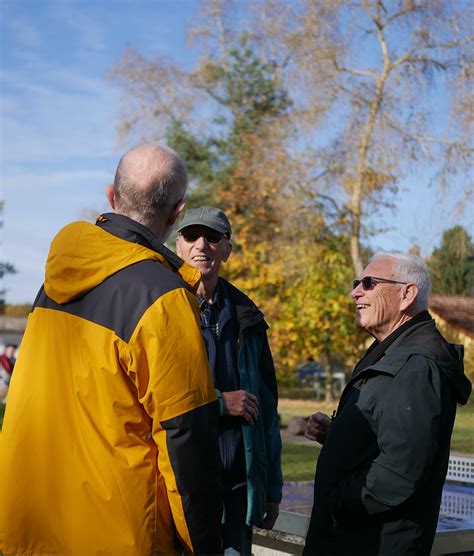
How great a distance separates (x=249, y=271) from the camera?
2764cm

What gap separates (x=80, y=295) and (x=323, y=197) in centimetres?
2064

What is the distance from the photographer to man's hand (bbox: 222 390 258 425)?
366 centimetres

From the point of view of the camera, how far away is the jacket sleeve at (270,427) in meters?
4.08

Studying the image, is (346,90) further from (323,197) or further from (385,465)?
(385,465)

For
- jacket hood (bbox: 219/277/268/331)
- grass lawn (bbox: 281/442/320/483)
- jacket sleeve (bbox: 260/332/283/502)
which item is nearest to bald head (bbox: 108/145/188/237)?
jacket hood (bbox: 219/277/268/331)

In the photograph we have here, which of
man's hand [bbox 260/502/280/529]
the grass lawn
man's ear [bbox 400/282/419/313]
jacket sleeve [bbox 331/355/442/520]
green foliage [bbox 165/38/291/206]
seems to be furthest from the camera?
green foliage [bbox 165/38/291/206]

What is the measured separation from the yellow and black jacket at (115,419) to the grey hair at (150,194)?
0.07 m

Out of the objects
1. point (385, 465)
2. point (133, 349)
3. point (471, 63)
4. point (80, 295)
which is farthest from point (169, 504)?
point (471, 63)

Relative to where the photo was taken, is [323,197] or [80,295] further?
[323,197]

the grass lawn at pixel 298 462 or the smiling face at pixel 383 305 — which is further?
the grass lawn at pixel 298 462

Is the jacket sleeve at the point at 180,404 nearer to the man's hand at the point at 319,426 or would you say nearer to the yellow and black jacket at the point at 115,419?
the yellow and black jacket at the point at 115,419

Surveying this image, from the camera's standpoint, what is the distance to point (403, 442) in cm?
308

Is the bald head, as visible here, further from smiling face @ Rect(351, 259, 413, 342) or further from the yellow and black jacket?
smiling face @ Rect(351, 259, 413, 342)

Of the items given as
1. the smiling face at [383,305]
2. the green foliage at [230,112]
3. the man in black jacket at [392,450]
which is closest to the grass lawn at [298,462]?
the smiling face at [383,305]
